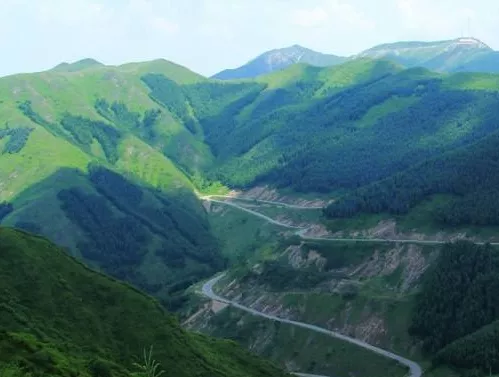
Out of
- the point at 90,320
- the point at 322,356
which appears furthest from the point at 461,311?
the point at 90,320

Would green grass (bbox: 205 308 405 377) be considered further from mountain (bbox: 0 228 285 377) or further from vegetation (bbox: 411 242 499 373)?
mountain (bbox: 0 228 285 377)

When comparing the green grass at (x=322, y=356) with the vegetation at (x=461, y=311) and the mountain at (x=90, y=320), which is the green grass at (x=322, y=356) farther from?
the mountain at (x=90, y=320)

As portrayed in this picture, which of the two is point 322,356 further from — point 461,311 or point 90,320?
point 90,320

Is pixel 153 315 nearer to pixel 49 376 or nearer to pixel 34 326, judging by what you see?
pixel 34 326

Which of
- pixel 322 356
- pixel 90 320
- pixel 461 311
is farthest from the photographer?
pixel 322 356

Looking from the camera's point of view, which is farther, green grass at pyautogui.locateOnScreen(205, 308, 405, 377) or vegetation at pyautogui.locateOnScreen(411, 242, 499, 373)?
green grass at pyautogui.locateOnScreen(205, 308, 405, 377)

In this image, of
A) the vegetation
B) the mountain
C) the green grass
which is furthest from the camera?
the green grass

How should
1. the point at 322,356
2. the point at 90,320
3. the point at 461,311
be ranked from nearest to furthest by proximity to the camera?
1. the point at 90,320
2. the point at 461,311
3. the point at 322,356

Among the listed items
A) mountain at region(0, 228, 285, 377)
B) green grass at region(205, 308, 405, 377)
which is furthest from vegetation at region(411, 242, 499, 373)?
mountain at region(0, 228, 285, 377)

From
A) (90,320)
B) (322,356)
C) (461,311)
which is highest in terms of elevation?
(90,320)

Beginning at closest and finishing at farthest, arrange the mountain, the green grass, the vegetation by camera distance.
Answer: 1. the mountain
2. the vegetation
3. the green grass
